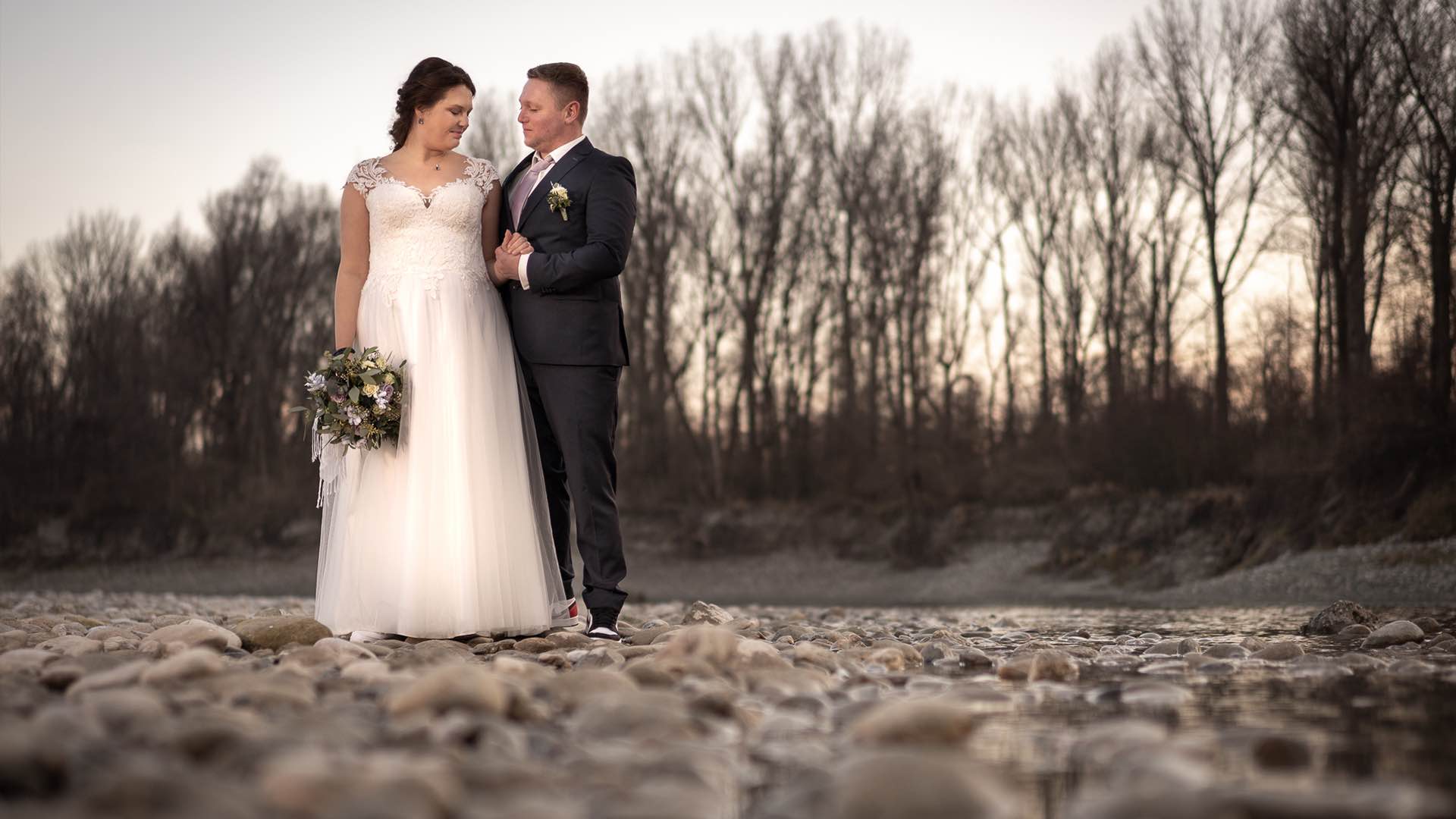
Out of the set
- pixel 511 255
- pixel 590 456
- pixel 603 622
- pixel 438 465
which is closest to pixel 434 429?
pixel 438 465

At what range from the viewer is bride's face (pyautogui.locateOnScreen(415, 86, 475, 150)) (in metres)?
5.38

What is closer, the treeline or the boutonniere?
the boutonniere

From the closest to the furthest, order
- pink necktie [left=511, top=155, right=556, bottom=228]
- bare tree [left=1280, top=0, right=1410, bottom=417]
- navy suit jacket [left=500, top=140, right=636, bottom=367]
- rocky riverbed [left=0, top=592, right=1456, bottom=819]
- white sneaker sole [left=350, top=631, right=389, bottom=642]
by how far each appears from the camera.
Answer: rocky riverbed [left=0, top=592, right=1456, bottom=819] < white sneaker sole [left=350, top=631, right=389, bottom=642] < navy suit jacket [left=500, top=140, right=636, bottom=367] < pink necktie [left=511, top=155, right=556, bottom=228] < bare tree [left=1280, top=0, right=1410, bottom=417]

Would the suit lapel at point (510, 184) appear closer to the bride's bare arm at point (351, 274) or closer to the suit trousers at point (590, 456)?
the bride's bare arm at point (351, 274)

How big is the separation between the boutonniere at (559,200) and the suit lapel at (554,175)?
69 millimetres

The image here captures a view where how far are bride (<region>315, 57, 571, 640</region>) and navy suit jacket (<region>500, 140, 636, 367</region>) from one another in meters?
0.16

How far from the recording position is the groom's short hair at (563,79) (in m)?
5.41

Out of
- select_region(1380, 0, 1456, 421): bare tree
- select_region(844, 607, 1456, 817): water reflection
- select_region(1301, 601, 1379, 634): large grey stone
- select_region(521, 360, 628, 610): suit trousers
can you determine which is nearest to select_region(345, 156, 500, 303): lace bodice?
select_region(521, 360, 628, 610): suit trousers

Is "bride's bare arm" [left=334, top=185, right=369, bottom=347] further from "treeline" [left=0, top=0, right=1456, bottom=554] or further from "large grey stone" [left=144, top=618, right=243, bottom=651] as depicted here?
"treeline" [left=0, top=0, right=1456, bottom=554]

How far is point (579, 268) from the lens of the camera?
513cm

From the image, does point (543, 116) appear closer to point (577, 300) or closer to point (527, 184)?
point (527, 184)

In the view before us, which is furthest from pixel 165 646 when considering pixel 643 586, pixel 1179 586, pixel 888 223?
pixel 888 223

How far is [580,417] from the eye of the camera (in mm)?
5258

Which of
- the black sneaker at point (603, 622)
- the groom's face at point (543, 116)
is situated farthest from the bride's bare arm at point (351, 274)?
the black sneaker at point (603, 622)
